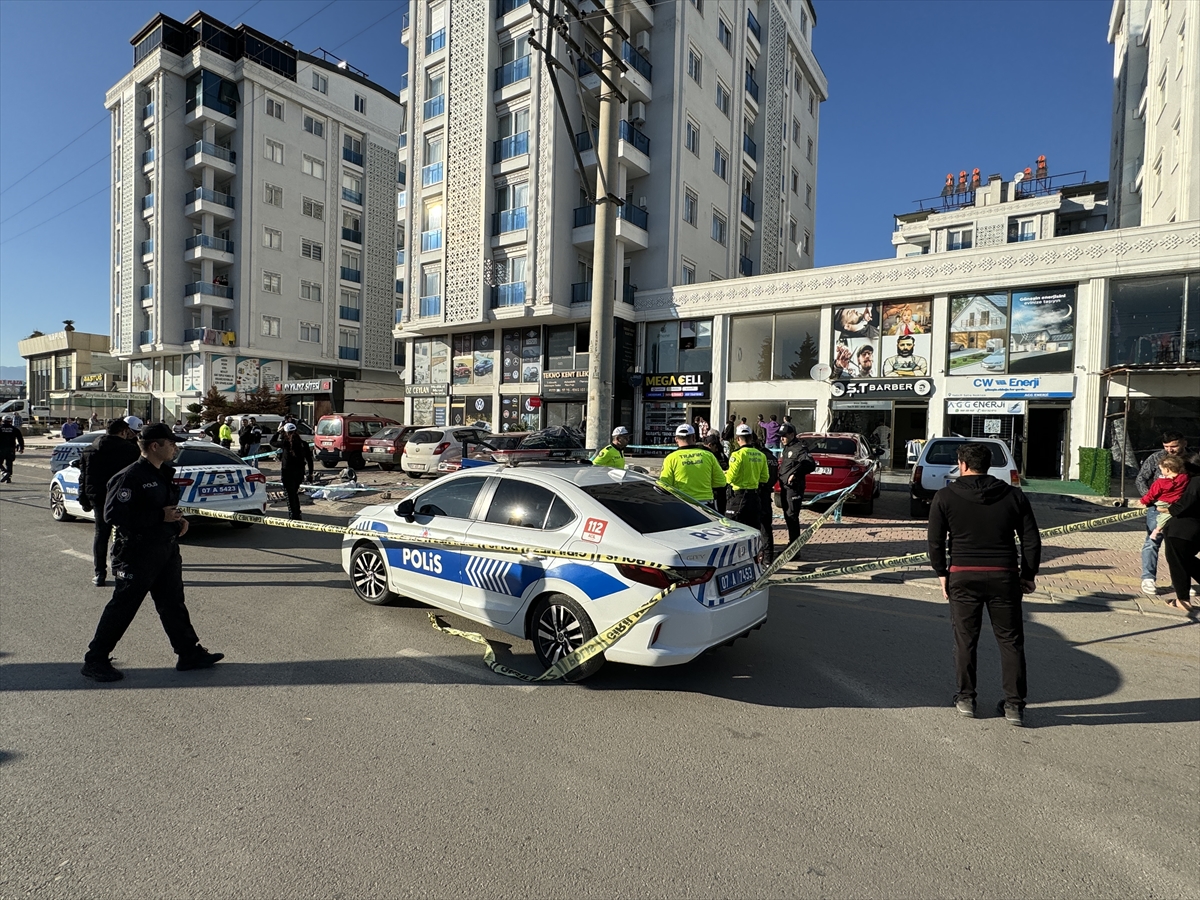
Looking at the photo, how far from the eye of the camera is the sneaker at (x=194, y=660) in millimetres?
4617

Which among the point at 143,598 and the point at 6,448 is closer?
the point at 143,598

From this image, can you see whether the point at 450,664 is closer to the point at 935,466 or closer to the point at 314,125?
the point at 935,466

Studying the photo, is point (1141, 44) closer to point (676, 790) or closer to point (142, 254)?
point (676, 790)

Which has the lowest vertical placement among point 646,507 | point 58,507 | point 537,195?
point 58,507

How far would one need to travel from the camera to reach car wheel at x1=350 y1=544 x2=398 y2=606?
6.18m

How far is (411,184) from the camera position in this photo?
3098 cm

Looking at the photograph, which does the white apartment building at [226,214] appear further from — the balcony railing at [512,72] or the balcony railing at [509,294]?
the balcony railing at [512,72]

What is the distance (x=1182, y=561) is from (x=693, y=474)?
16.0 ft

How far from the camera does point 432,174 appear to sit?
3045cm

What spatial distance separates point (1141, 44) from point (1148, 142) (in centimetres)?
688

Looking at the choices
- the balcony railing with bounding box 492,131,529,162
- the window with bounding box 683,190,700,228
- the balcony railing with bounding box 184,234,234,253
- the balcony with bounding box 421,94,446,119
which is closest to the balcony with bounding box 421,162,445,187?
the balcony with bounding box 421,94,446,119

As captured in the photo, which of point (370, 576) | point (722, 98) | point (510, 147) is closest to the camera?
point (370, 576)

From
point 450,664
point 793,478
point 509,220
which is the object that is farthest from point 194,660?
point 509,220

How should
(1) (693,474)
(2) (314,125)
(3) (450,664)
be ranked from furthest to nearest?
(2) (314,125), (1) (693,474), (3) (450,664)
